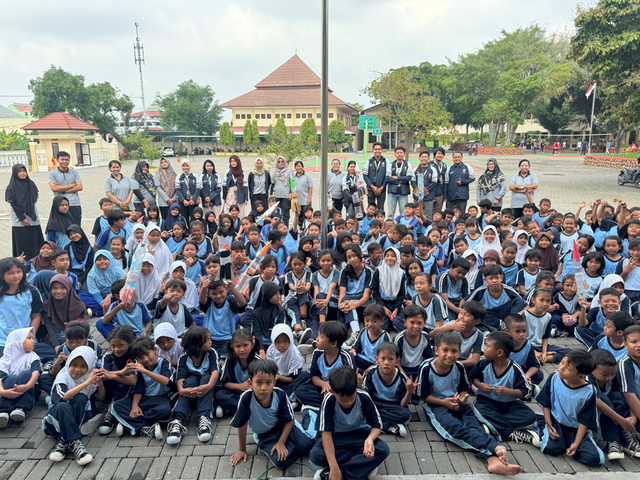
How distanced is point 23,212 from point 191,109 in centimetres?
6227

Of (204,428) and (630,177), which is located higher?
(630,177)

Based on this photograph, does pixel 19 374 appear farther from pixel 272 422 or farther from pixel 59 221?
pixel 59 221

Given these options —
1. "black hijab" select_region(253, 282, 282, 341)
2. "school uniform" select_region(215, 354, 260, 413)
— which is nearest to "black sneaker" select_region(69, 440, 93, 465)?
"school uniform" select_region(215, 354, 260, 413)

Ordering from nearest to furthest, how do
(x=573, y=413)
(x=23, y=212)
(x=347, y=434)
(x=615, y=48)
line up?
(x=347, y=434) → (x=573, y=413) → (x=23, y=212) → (x=615, y=48)

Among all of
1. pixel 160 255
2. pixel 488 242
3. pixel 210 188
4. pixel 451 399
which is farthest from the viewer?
pixel 210 188

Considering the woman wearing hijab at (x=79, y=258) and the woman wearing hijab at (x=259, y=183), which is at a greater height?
the woman wearing hijab at (x=259, y=183)

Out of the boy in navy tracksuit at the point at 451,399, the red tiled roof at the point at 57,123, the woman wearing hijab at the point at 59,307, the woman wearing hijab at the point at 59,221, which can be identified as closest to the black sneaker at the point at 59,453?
the woman wearing hijab at the point at 59,307

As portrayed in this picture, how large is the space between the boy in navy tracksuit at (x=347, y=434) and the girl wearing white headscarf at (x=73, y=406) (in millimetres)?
1730

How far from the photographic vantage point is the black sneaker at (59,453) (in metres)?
3.29

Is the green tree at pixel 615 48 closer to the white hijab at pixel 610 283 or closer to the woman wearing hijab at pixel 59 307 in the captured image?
the white hijab at pixel 610 283

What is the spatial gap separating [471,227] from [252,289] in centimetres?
353

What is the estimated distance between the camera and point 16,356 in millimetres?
3889

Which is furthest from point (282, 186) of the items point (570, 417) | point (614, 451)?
point (614, 451)

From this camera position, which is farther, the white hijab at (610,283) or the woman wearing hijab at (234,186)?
the woman wearing hijab at (234,186)
